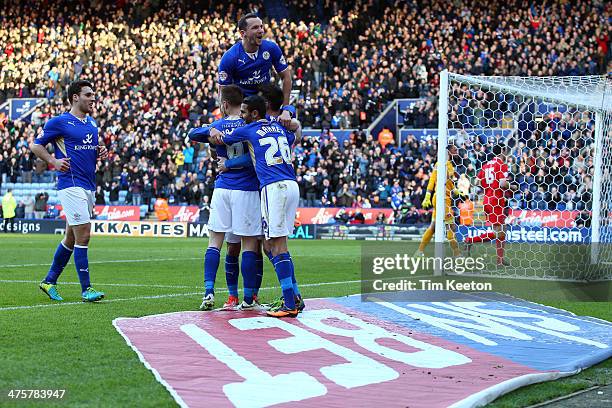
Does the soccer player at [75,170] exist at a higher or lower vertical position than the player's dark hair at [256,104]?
lower

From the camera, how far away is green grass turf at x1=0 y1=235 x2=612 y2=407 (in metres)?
4.70

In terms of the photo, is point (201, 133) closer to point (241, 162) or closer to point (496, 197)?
point (241, 162)

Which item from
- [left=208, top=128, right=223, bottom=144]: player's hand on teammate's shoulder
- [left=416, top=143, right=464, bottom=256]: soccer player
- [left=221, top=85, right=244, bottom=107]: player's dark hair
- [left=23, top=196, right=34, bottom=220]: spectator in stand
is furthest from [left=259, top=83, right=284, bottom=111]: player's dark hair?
[left=23, top=196, right=34, bottom=220]: spectator in stand

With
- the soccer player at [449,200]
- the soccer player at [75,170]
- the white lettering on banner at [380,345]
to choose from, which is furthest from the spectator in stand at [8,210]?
the white lettering on banner at [380,345]

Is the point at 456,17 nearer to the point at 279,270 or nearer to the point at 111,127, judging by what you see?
the point at 111,127

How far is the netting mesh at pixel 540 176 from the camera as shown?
13078mm

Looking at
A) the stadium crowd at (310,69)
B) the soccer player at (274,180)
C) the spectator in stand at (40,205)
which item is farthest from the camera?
the spectator in stand at (40,205)

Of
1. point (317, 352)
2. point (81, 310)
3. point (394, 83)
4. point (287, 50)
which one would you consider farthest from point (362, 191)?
point (317, 352)

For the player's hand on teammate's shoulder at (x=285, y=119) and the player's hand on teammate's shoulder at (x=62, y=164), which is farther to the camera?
the player's hand on teammate's shoulder at (x=62, y=164)

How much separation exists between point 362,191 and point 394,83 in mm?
5120

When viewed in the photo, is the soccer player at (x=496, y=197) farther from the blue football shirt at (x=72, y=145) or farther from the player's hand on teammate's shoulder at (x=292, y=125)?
the blue football shirt at (x=72, y=145)

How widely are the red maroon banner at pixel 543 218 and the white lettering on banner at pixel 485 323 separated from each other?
1022cm

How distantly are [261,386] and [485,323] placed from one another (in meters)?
3.19

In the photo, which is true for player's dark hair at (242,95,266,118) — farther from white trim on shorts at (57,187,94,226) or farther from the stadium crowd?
the stadium crowd
